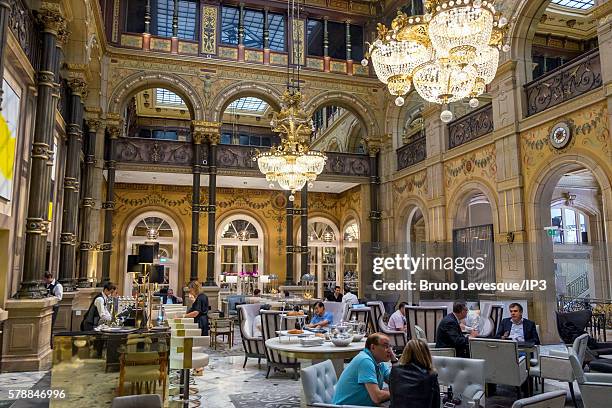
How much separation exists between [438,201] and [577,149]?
13.7ft

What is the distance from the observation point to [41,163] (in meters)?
7.14

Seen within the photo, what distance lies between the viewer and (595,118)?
7.72 metres

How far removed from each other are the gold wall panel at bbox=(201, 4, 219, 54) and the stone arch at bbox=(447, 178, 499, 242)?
7752 millimetres

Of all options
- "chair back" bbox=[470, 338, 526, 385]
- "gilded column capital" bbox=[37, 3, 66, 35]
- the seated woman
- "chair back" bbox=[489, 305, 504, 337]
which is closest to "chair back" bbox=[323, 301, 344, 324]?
"chair back" bbox=[489, 305, 504, 337]

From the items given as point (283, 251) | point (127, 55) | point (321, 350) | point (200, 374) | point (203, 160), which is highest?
point (127, 55)

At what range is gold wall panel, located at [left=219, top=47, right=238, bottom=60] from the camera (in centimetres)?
1369

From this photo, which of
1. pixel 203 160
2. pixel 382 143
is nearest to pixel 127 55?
pixel 203 160

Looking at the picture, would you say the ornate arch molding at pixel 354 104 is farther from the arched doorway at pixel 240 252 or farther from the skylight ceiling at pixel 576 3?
the skylight ceiling at pixel 576 3

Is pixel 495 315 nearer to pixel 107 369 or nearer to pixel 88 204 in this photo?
pixel 107 369

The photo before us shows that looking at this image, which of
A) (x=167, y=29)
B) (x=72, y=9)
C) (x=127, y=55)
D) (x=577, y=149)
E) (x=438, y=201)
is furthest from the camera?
(x=167, y=29)

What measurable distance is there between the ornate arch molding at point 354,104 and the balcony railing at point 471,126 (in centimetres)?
343

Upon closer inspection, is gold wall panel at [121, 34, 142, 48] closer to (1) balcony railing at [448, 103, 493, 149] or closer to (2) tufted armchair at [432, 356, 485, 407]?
(1) balcony railing at [448, 103, 493, 149]

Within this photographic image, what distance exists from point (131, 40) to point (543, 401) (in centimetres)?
1332

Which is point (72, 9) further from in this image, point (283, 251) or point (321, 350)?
point (283, 251)
